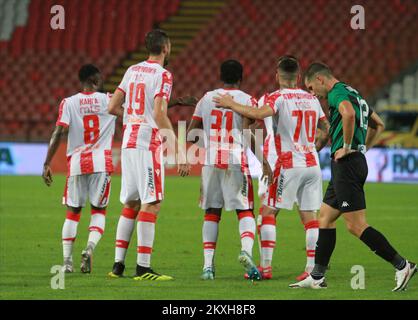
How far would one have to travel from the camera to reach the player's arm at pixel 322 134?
376 inches

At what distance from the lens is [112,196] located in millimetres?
18500

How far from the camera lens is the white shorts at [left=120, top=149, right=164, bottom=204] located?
8859 mm

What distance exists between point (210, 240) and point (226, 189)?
0.50 meters

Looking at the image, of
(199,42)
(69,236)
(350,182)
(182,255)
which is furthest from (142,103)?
(199,42)

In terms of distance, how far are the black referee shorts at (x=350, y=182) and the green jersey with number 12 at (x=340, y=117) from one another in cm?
12

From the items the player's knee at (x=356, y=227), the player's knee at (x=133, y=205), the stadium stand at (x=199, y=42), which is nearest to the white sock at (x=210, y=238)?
the player's knee at (x=133, y=205)

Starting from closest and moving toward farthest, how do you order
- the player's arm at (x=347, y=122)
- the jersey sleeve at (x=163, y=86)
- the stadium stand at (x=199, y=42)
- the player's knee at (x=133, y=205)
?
the player's arm at (x=347, y=122) < the jersey sleeve at (x=163, y=86) < the player's knee at (x=133, y=205) < the stadium stand at (x=199, y=42)

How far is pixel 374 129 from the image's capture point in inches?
338

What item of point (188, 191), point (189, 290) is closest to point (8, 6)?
point (188, 191)

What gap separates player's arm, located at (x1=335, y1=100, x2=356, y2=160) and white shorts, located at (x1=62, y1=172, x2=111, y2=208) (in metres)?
2.86

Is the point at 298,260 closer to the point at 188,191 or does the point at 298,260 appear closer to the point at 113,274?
the point at 113,274

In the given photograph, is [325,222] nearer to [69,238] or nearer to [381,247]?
[381,247]

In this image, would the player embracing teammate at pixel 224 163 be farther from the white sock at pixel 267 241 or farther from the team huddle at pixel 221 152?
the white sock at pixel 267 241

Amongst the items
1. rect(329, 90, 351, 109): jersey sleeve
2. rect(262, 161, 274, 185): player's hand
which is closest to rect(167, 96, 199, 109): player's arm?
rect(262, 161, 274, 185): player's hand
